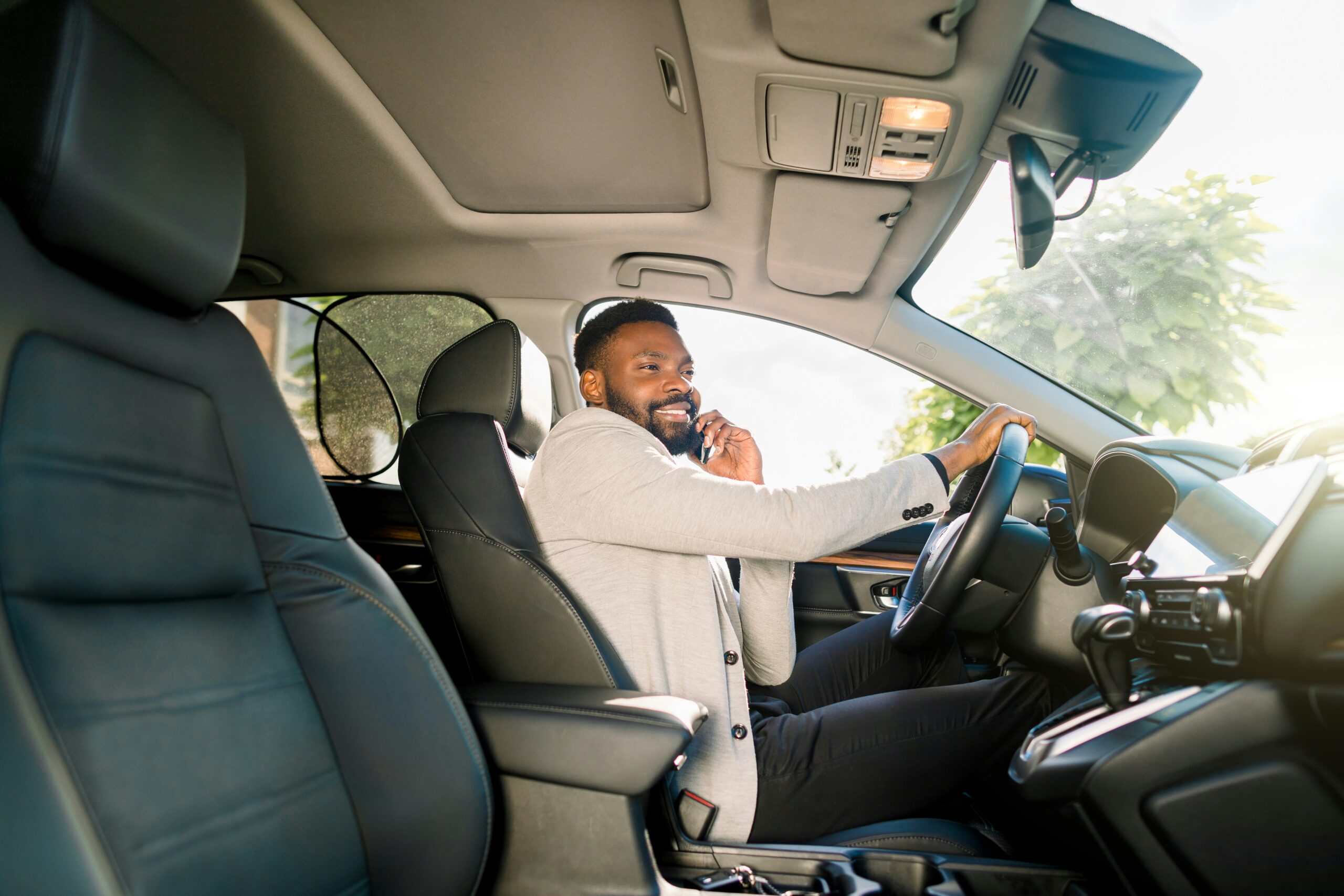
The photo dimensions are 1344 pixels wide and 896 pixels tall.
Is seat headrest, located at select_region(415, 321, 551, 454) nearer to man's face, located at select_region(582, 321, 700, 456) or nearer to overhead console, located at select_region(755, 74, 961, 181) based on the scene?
man's face, located at select_region(582, 321, 700, 456)

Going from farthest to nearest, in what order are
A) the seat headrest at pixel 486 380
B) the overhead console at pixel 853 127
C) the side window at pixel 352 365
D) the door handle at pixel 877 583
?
1. the side window at pixel 352 365
2. the door handle at pixel 877 583
3. the overhead console at pixel 853 127
4. the seat headrest at pixel 486 380

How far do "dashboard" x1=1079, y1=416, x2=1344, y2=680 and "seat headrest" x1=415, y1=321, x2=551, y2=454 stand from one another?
3.45 feet

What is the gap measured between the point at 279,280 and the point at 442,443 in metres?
1.69

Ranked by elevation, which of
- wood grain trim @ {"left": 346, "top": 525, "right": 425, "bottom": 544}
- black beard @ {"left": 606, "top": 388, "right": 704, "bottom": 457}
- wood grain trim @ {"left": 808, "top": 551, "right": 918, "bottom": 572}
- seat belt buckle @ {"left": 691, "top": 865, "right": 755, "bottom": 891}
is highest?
black beard @ {"left": 606, "top": 388, "right": 704, "bottom": 457}

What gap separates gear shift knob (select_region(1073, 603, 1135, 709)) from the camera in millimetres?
909

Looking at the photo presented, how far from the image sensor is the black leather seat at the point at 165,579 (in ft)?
2.07

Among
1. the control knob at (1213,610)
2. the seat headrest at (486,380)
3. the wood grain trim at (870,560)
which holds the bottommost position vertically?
the wood grain trim at (870,560)

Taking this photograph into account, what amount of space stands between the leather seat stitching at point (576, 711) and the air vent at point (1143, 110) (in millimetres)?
1483

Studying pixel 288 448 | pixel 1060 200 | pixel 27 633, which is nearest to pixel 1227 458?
pixel 1060 200

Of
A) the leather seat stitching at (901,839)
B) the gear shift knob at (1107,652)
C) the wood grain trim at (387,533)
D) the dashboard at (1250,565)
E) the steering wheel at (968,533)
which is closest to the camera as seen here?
the dashboard at (1250,565)

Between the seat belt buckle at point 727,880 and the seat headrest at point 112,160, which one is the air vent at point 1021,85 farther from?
the seat belt buckle at point 727,880

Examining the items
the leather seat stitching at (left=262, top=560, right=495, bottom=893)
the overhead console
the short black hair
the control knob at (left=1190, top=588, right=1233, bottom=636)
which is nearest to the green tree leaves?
the overhead console

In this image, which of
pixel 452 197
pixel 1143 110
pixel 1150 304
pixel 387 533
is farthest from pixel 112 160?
pixel 1150 304

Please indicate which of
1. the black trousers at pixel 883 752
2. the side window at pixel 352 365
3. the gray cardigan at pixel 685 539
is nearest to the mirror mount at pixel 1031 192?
the gray cardigan at pixel 685 539
